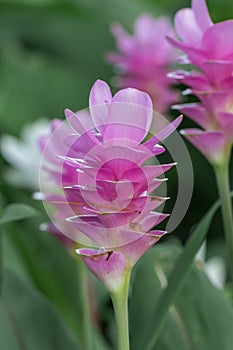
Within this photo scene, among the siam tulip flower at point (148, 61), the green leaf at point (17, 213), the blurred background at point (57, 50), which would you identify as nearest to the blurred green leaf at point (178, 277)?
the green leaf at point (17, 213)

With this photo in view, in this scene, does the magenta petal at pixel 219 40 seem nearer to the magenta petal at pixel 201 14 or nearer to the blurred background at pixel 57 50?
the magenta petal at pixel 201 14

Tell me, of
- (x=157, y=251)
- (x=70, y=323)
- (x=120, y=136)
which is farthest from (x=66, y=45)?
(x=120, y=136)

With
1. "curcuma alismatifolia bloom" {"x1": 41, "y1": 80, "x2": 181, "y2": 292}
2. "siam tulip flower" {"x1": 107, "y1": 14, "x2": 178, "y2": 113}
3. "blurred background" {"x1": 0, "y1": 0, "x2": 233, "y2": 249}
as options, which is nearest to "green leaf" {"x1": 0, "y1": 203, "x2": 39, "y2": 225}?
"curcuma alismatifolia bloom" {"x1": 41, "y1": 80, "x2": 181, "y2": 292}

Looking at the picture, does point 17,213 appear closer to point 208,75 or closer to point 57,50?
point 208,75

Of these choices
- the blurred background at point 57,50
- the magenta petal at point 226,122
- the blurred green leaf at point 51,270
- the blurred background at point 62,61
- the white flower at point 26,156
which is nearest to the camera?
the magenta petal at point 226,122

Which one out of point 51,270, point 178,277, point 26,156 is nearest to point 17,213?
point 178,277

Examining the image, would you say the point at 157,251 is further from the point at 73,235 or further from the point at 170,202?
the point at 170,202
